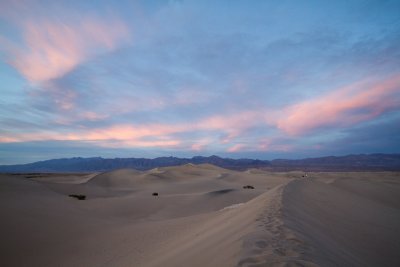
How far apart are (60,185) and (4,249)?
69.9ft

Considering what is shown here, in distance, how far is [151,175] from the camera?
4550 centimetres

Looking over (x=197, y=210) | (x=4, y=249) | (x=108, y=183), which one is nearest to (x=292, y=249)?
(x=4, y=249)

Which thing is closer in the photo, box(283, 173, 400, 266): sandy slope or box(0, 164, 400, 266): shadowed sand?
box(0, 164, 400, 266): shadowed sand

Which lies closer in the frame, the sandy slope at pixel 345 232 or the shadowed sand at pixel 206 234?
the shadowed sand at pixel 206 234

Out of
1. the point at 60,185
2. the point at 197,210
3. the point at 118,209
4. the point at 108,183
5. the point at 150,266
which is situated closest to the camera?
the point at 150,266

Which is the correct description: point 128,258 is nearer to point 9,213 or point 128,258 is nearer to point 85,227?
point 85,227

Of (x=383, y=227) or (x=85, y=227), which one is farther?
(x=85, y=227)

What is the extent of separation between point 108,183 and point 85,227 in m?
30.2

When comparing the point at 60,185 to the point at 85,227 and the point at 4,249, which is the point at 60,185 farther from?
the point at 4,249

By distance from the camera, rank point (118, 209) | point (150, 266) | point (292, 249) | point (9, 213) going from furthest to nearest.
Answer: point (118, 209), point (9, 213), point (150, 266), point (292, 249)

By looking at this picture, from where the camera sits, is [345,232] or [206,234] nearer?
[206,234]

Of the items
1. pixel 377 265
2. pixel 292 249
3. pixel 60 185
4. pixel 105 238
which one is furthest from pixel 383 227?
pixel 60 185

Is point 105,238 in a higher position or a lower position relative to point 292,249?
lower

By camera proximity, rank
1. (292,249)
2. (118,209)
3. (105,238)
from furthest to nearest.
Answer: (118,209), (105,238), (292,249)
